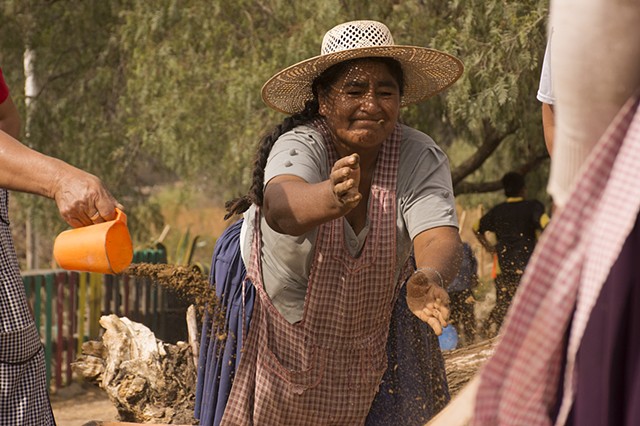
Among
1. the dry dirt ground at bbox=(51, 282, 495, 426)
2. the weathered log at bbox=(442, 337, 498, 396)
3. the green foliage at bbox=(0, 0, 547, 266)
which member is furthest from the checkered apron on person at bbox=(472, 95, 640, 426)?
the dry dirt ground at bbox=(51, 282, 495, 426)

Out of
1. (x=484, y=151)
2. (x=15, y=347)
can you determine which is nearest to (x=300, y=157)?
(x=15, y=347)

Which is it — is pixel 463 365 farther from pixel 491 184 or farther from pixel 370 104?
pixel 491 184

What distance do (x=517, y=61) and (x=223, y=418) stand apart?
459 centimetres

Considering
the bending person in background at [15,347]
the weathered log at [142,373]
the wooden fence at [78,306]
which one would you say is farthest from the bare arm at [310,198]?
the wooden fence at [78,306]

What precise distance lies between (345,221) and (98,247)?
1.36 metres

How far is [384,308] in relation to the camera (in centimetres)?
399

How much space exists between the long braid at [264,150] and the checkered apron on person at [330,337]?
0.45 feet

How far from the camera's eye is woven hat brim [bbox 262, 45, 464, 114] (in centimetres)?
384

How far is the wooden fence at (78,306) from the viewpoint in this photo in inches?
379

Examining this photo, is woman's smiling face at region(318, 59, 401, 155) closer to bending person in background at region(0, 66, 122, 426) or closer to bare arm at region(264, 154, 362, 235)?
bare arm at region(264, 154, 362, 235)

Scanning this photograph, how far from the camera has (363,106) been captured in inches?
147

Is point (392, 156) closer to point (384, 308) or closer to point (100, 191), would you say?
point (384, 308)

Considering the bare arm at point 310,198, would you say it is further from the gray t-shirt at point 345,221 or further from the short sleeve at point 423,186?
the short sleeve at point 423,186

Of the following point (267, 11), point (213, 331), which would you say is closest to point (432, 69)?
point (213, 331)
